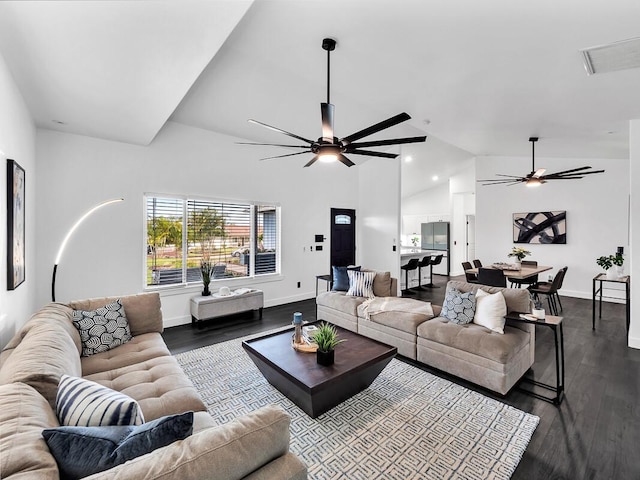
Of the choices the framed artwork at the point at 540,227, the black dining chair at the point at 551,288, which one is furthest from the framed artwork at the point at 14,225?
the framed artwork at the point at 540,227

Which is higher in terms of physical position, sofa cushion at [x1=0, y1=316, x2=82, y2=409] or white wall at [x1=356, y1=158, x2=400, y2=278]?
Answer: white wall at [x1=356, y1=158, x2=400, y2=278]

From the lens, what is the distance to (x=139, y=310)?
3.06 meters

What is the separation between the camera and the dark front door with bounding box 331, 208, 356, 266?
22.9 feet

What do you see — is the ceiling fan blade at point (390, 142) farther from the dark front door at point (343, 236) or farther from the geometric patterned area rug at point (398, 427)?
the dark front door at point (343, 236)

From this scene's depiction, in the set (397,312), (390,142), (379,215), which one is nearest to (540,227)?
(379,215)

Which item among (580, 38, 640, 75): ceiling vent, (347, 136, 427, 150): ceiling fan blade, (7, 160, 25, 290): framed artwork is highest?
(580, 38, 640, 75): ceiling vent

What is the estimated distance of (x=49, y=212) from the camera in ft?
12.5

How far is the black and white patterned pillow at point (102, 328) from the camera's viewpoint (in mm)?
2609

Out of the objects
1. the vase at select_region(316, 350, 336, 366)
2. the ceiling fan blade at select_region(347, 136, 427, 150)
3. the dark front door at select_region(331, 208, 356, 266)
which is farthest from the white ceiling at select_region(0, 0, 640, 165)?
the dark front door at select_region(331, 208, 356, 266)

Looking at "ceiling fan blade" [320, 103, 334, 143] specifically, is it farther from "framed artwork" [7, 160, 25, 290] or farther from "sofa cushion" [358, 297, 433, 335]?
"framed artwork" [7, 160, 25, 290]

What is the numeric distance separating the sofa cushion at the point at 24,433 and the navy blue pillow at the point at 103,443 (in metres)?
0.04

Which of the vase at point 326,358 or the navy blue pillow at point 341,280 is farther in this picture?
the navy blue pillow at point 341,280

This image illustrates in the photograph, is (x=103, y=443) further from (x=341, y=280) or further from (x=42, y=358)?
(x=341, y=280)

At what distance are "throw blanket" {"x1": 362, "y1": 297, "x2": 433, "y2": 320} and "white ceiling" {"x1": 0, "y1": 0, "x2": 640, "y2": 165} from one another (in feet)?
8.70
